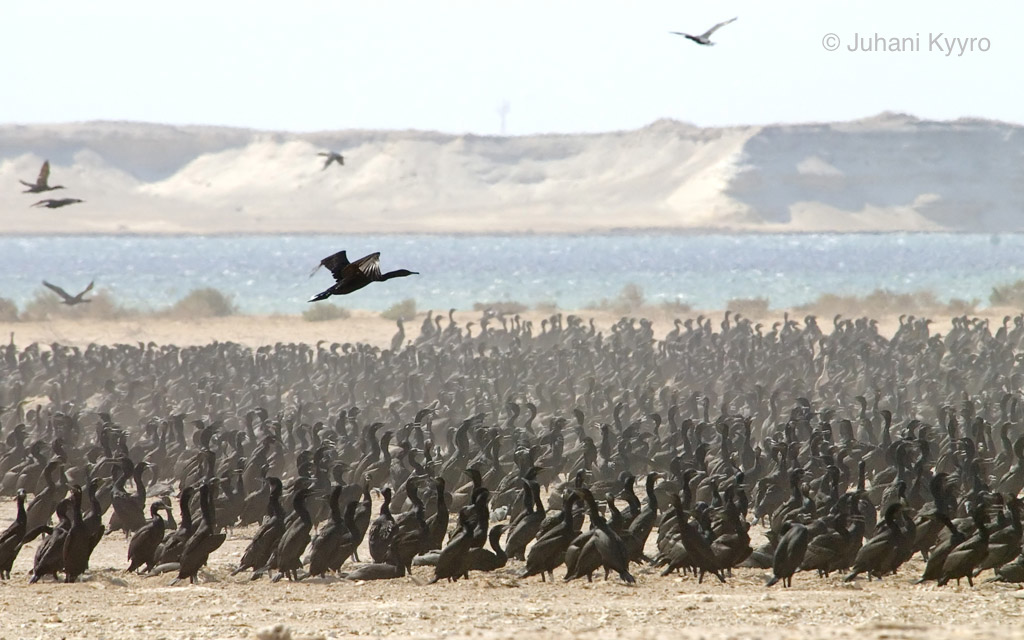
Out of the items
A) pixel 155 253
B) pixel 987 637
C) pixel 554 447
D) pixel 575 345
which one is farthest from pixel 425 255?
pixel 987 637

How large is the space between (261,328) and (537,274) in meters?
45.2

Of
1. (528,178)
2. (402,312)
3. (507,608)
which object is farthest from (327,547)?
(528,178)

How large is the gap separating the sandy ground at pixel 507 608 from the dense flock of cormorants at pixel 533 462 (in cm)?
19

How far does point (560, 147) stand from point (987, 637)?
A: 556 feet

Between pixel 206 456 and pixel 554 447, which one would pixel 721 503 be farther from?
pixel 206 456

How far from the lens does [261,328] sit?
3453 cm

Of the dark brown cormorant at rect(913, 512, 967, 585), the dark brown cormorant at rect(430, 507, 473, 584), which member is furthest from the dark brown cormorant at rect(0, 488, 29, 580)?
the dark brown cormorant at rect(913, 512, 967, 585)

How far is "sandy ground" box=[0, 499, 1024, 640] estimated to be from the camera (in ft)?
28.1

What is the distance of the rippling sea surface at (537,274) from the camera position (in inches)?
2243

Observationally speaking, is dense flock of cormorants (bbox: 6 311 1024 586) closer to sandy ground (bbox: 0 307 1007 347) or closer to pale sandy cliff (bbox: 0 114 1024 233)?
sandy ground (bbox: 0 307 1007 347)

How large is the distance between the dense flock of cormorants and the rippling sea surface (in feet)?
88.6

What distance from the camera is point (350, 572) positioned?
1105cm

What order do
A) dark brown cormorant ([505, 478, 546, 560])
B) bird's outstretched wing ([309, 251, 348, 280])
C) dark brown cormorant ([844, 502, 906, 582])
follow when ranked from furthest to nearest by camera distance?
dark brown cormorant ([505, 478, 546, 560])
dark brown cormorant ([844, 502, 906, 582])
bird's outstretched wing ([309, 251, 348, 280])

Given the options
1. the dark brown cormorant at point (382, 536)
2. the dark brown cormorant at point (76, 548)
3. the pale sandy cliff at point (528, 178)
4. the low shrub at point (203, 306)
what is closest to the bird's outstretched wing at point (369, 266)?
the dark brown cormorant at point (382, 536)
